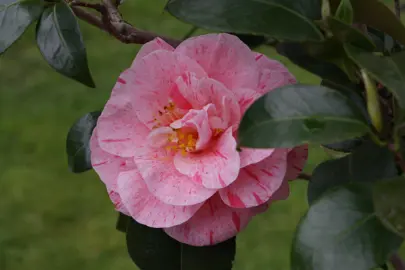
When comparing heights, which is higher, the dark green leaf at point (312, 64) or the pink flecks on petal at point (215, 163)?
the dark green leaf at point (312, 64)

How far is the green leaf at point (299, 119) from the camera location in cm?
45

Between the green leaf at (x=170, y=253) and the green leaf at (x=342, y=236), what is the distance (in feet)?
0.44

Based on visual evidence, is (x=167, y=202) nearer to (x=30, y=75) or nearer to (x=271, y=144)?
(x=271, y=144)

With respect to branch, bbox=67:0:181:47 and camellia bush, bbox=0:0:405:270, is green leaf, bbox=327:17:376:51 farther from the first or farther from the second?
branch, bbox=67:0:181:47

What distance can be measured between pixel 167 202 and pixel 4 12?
29 centimetres

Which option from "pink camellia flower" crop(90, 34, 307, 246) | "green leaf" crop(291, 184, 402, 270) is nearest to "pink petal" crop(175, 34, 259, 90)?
"pink camellia flower" crop(90, 34, 307, 246)

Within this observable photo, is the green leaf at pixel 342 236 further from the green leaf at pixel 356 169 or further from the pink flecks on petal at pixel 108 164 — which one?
the pink flecks on petal at pixel 108 164

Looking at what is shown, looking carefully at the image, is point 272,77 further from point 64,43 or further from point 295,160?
point 64,43

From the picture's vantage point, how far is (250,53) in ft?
1.77

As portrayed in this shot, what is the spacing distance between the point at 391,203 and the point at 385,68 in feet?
0.30

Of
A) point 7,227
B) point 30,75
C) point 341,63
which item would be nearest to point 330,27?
point 341,63

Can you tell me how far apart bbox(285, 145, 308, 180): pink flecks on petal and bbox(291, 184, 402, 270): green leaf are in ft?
0.25

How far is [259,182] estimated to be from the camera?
52 cm

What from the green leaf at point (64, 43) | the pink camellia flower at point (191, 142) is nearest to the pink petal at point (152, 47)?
the pink camellia flower at point (191, 142)
